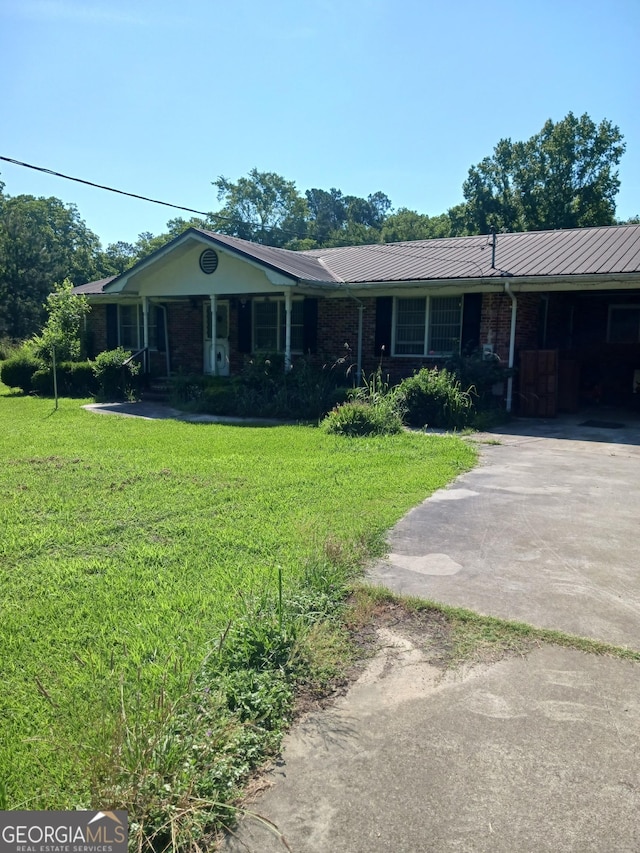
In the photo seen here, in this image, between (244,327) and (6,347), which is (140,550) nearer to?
(244,327)

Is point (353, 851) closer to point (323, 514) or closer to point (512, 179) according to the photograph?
point (323, 514)

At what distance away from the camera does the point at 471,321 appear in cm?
1412

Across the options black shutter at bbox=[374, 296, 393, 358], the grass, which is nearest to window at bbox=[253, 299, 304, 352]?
black shutter at bbox=[374, 296, 393, 358]

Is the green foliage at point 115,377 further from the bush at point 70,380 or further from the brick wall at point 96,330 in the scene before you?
the brick wall at point 96,330

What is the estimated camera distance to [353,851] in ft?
7.28

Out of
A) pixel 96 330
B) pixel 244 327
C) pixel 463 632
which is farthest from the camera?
pixel 96 330

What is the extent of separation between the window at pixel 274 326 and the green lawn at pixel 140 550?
23.0ft

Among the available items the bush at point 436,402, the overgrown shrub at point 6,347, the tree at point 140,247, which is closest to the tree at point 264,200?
the tree at point 140,247

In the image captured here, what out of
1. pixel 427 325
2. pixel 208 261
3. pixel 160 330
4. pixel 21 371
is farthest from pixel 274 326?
pixel 21 371

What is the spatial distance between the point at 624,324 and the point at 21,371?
54.1 feet

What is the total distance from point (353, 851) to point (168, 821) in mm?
639

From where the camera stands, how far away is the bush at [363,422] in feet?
36.2

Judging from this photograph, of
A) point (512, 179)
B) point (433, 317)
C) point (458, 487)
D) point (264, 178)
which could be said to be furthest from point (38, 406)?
point (264, 178)

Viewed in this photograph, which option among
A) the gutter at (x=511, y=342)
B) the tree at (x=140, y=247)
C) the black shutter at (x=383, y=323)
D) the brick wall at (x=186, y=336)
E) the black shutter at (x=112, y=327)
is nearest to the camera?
the gutter at (x=511, y=342)
